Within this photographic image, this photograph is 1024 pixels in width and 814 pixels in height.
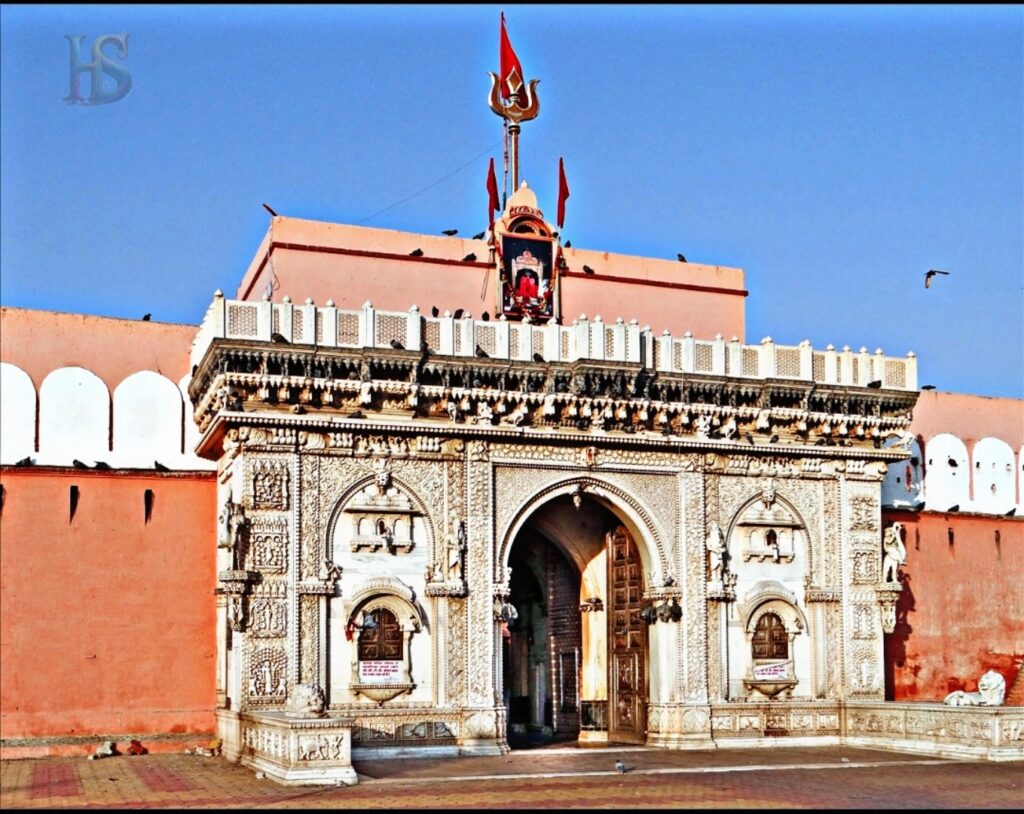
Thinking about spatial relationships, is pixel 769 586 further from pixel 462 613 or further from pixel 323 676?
pixel 323 676

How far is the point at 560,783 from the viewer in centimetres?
1692

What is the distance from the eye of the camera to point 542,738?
2464cm

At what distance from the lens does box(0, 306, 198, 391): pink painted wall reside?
2173cm

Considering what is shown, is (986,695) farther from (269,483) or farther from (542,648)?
(269,483)

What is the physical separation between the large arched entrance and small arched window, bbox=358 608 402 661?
161cm

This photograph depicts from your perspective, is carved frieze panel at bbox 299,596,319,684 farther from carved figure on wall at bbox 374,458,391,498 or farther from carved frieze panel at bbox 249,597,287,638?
carved figure on wall at bbox 374,458,391,498

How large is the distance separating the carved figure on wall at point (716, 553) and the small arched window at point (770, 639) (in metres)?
1.04

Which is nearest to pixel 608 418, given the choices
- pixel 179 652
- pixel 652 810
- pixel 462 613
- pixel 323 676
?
pixel 462 613

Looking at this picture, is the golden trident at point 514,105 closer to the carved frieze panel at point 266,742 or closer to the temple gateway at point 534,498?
the temple gateway at point 534,498

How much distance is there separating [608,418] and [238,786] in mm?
7990

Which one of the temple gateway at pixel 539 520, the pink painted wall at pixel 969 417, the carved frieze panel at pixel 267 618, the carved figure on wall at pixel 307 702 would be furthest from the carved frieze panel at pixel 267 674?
the pink painted wall at pixel 969 417

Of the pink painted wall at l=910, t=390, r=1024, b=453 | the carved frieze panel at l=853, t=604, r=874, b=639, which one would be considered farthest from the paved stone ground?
the pink painted wall at l=910, t=390, r=1024, b=453

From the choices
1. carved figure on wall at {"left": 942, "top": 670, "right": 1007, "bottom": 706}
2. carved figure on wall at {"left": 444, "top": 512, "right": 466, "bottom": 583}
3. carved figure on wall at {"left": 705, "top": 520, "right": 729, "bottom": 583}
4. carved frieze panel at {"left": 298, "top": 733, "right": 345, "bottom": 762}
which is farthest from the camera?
carved figure on wall at {"left": 705, "top": 520, "right": 729, "bottom": 583}

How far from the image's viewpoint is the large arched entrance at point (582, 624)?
898 inches
